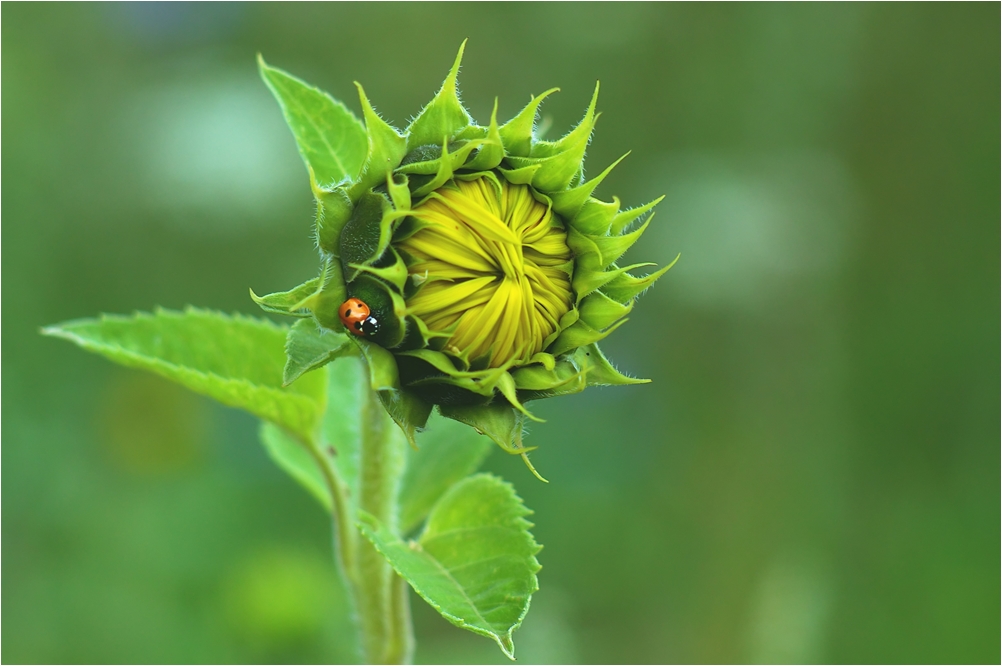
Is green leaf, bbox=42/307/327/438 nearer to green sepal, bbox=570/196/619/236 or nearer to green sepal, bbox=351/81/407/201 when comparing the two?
green sepal, bbox=351/81/407/201

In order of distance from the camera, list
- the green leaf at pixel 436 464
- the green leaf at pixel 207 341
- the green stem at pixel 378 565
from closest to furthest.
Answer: the green stem at pixel 378 565 < the green leaf at pixel 207 341 < the green leaf at pixel 436 464

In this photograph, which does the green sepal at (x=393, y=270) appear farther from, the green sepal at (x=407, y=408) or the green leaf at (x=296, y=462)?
the green leaf at (x=296, y=462)

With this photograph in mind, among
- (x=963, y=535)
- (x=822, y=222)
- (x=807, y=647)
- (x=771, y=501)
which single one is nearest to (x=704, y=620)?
(x=771, y=501)

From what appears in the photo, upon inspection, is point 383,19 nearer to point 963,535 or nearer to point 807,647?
point 807,647

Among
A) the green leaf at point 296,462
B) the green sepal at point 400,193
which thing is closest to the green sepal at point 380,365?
the green sepal at point 400,193

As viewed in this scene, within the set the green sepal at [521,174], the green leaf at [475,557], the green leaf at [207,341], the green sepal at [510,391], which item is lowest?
the green leaf at [475,557]

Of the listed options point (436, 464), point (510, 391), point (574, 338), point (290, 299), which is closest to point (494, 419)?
point (510, 391)

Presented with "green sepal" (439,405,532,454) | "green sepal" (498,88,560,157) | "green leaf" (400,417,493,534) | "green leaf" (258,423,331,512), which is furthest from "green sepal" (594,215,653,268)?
"green leaf" (258,423,331,512)
